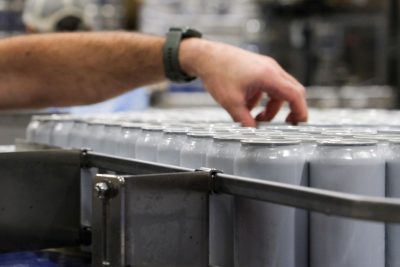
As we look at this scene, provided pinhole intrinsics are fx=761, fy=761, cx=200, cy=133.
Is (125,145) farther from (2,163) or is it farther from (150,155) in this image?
(2,163)

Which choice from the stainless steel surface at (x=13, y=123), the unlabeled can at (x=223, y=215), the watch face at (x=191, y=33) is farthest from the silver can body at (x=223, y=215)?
the stainless steel surface at (x=13, y=123)

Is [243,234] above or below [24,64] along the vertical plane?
below

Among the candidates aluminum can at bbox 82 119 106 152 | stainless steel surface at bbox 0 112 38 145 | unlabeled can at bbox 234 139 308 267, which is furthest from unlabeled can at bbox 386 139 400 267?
stainless steel surface at bbox 0 112 38 145

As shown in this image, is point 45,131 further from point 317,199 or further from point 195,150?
point 317,199

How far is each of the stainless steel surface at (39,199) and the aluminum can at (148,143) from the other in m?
0.12

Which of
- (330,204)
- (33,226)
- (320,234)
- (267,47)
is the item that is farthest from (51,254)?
(267,47)

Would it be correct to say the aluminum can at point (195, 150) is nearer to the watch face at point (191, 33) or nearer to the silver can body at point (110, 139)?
the silver can body at point (110, 139)

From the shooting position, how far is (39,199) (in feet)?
4.76

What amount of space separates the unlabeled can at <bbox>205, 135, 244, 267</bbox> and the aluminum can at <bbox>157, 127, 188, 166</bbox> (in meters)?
0.16

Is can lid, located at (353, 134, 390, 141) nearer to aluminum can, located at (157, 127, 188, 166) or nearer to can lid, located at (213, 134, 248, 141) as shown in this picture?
can lid, located at (213, 134, 248, 141)

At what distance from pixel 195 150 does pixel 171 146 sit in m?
0.10

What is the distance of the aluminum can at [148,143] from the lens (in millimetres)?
1443

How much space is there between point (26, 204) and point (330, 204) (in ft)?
2.41

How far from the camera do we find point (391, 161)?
44.1 inches
